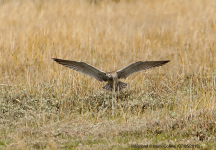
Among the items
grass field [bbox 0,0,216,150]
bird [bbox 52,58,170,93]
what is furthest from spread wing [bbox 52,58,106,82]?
grass field [bbox 0,0,216,150]

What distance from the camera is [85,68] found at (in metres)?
7.14

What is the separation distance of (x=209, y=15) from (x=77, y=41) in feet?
15.5

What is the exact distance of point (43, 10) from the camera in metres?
11.5

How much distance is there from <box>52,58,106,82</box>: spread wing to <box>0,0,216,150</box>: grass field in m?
0.31

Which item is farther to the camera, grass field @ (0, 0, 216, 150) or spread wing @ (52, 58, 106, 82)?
spread wing @ (52, 58, 106, 82)

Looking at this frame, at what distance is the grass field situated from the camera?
564 centimetres

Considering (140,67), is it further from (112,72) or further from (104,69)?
(104,69)

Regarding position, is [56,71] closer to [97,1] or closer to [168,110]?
[168,110]

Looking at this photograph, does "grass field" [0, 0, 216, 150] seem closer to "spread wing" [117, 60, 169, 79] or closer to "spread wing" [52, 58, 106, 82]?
"spread wing" [52, 58, 106, 82]

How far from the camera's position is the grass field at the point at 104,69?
5641mm

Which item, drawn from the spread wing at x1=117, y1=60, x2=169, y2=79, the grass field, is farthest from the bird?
the grass field

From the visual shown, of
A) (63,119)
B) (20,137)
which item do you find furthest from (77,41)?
(20,137)

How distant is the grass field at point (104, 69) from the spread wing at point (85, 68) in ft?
1.02

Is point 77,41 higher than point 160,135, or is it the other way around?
point 77,41
